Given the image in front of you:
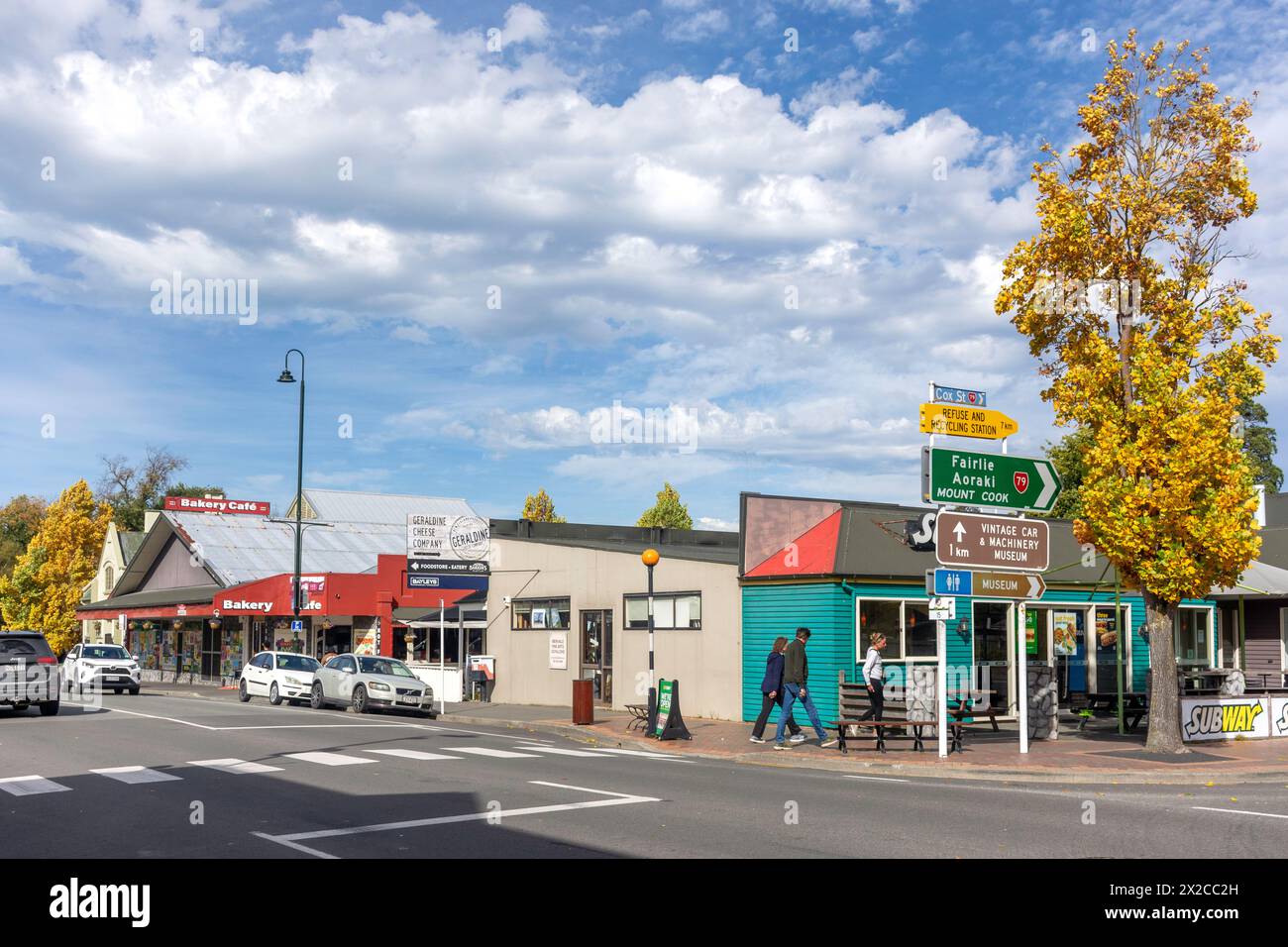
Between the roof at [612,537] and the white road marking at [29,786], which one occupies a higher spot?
the roof at [612,537]

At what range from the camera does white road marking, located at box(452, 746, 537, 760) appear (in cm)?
1742

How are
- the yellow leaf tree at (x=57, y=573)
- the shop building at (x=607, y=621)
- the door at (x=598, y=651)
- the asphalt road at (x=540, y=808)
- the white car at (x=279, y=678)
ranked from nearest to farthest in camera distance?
the asphalt road at (x=540, y=808) → the shop building at (x=607, y=621) → the door at (x=598, y=651) → the white car at (x=279, y=678) → the yellow leaf tree at (x=57, y=573)

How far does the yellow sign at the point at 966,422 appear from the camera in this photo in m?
19.7

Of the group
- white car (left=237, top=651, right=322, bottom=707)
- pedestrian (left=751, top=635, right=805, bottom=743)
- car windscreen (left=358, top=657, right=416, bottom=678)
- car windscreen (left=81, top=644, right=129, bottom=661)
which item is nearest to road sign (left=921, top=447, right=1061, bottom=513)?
pedestrian (left=751, top=635, right=805, bottom=743)

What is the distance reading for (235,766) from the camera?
1521cm

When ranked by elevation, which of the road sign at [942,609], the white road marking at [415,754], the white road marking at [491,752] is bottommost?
the white road marking at [491,752]

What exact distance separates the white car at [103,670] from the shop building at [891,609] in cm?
2232

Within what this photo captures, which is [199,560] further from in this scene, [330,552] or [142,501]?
[142,501]

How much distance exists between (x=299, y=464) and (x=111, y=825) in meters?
28.7

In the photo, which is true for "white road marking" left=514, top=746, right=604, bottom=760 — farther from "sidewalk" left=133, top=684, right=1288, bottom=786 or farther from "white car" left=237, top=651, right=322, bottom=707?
"white car" left=237, top=651, right=322, bottom=707

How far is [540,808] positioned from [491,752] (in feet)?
22.4

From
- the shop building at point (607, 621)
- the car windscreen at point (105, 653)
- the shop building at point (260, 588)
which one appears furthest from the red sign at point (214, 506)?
the shop building at point (607, 621)

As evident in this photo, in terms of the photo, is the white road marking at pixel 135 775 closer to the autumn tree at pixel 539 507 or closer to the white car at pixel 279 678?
the white car at pixel 279 678
